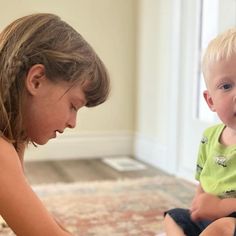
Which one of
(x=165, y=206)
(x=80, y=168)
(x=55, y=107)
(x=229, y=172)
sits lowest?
(x=80, y=168)

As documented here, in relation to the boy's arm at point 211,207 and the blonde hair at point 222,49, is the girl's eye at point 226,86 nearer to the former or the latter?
the blonde hair at point 222,49

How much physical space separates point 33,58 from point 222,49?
1.28 ft

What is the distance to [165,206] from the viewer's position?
72.0 inches

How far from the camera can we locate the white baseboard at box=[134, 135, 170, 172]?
8.41 feet

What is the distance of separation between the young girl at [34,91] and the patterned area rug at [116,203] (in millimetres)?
727

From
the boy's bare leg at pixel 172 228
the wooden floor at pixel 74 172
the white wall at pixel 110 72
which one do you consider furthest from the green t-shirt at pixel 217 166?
the white wall at pixel 110 72

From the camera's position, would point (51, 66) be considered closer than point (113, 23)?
Yes

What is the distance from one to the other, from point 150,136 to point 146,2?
0.75m

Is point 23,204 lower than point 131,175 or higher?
higher

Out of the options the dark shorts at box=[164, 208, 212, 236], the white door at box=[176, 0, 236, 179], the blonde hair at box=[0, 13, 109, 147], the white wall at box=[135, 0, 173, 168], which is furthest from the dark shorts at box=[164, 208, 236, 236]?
the white wall at box=[135, 0, 173, 168]

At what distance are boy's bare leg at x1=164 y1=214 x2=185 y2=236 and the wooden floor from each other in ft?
3.93

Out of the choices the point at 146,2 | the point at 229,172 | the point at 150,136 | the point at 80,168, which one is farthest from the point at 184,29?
the point at 229,172

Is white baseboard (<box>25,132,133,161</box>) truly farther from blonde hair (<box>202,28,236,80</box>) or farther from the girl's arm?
the girl's arm

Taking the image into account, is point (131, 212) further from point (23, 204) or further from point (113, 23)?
point (113, 23)
